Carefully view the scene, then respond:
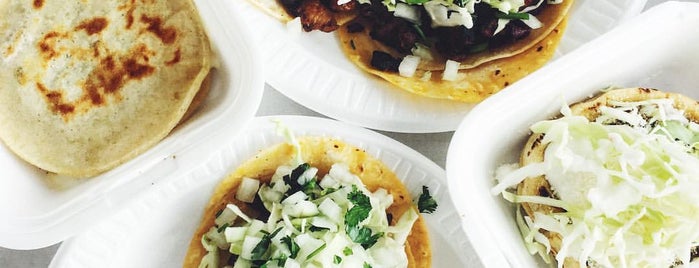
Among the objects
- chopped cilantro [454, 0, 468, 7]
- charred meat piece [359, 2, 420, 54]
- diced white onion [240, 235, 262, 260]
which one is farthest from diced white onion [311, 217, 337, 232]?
chopped cilantro [454, 0, 468, 7]

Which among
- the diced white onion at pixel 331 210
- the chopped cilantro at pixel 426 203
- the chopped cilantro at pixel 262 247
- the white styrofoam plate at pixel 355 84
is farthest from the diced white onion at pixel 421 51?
the chopped cilantro at pixel 262 247

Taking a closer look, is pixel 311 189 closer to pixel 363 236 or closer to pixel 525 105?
pixel 363 236

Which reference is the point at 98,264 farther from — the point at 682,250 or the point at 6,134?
the point at 682,250

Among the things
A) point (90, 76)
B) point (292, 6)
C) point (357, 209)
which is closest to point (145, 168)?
point (90, 76)

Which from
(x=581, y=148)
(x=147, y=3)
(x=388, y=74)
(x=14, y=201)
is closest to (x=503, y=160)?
(x=581, y=148)

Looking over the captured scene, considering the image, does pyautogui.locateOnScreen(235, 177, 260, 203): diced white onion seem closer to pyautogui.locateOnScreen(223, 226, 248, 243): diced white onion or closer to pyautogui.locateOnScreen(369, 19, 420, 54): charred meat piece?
pyautogui.locateOnScreen(223, 226, 248, 243): diced white onion

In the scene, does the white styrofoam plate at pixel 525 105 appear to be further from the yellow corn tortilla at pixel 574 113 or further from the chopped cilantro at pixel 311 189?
the chopped cilantro at pixel 311 189
